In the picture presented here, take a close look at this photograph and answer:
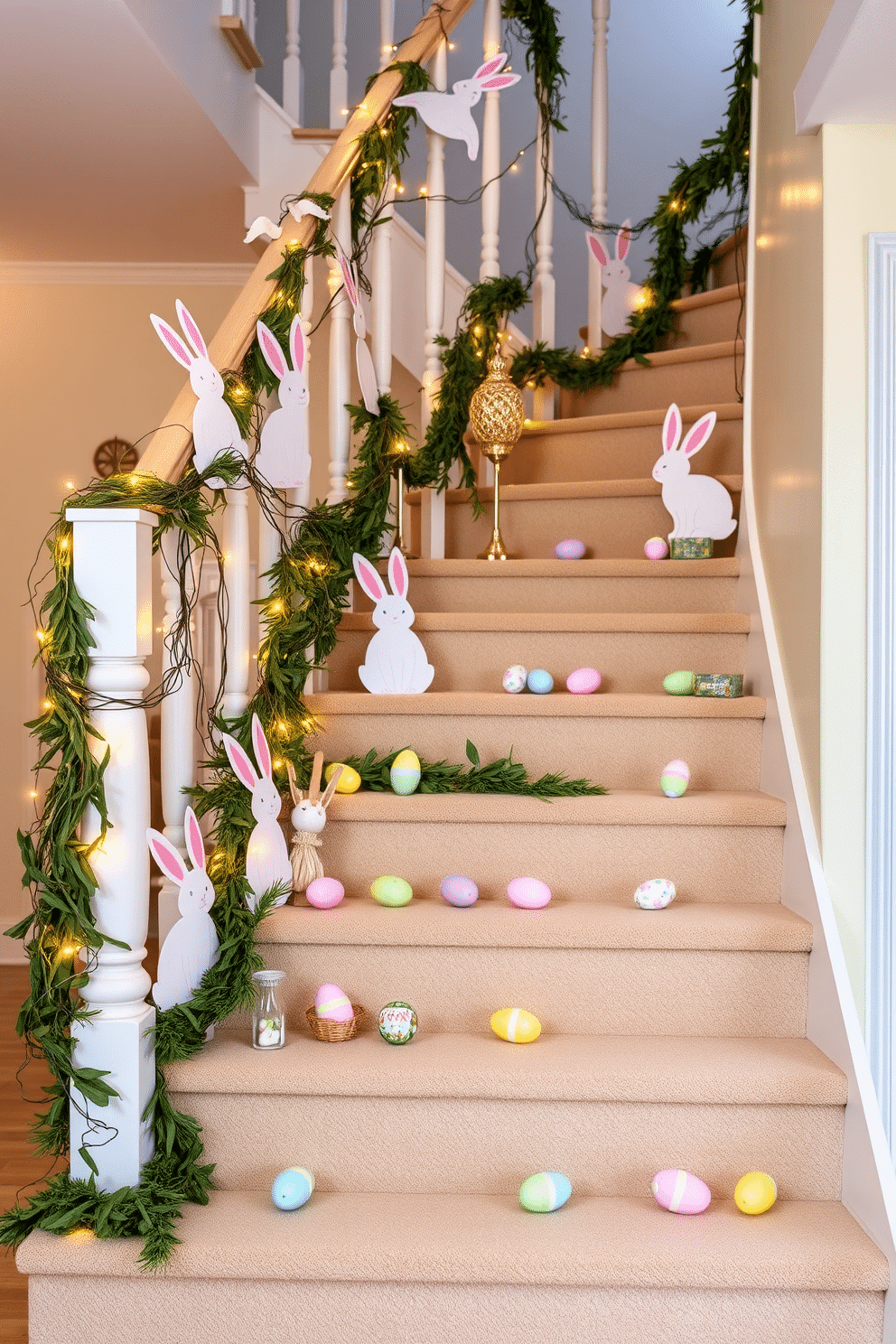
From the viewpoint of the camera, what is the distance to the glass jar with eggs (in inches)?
70.9

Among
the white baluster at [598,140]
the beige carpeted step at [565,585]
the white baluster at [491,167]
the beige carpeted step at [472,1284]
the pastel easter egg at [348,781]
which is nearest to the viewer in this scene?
the beige carpeted step at [472,1284]

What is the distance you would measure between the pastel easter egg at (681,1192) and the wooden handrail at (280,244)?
4.24 ft

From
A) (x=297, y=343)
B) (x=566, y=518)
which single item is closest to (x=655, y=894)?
(x=297, y=343)

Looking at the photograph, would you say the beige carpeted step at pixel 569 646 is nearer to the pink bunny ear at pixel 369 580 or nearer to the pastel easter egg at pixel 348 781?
the pink bunny ear at pixel 369 580

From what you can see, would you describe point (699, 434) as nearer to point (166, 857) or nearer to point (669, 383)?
point (669, 383)

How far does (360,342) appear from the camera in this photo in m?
2.51

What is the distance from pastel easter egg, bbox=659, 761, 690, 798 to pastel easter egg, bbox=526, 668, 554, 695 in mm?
366

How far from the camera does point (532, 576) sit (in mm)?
2748

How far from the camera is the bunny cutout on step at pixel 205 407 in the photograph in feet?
5.91

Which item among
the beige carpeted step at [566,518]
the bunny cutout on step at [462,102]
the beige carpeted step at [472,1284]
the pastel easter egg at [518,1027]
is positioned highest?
the bunny cutout on step at [462,102]

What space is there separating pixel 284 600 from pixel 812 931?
116 cm

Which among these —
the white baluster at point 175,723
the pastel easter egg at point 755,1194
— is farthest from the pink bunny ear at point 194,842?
the pastel easter egg at point 755,1194

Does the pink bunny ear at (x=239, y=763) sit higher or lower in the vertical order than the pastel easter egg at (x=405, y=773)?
higher

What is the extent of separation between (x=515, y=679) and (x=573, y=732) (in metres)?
0.20
